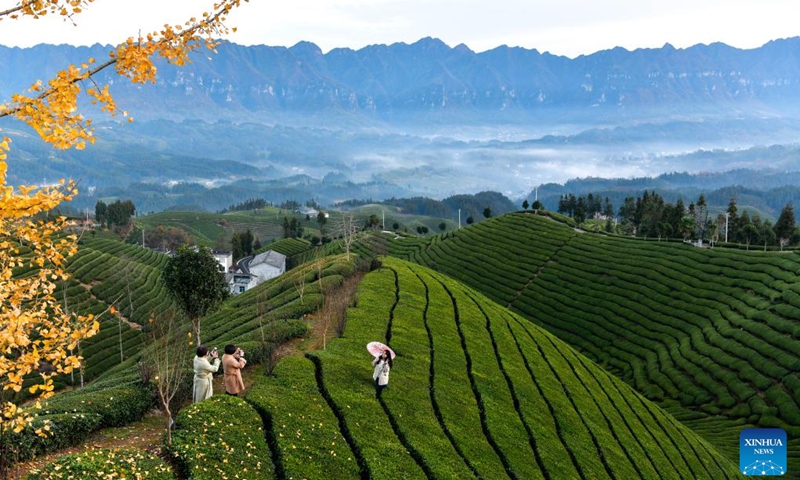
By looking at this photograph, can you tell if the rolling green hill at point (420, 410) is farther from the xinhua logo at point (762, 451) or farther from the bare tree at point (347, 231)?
the bare tree at point (347, 231)

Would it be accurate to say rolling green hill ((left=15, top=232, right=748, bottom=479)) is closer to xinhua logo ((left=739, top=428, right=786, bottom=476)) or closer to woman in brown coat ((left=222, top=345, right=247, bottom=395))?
woman in brown coat ((left=222, top=345, right=247, bottom=395))

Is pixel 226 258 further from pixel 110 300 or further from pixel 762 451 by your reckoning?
pixel 762 451

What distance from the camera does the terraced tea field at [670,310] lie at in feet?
130

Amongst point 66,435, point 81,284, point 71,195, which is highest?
point 71,195

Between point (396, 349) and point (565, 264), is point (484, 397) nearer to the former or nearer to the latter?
point (396, 349)

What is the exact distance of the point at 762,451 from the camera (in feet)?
106

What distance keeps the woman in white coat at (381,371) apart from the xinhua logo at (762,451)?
2226cm

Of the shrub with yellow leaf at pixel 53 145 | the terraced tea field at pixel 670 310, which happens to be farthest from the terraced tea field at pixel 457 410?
the terraced tea field at pixel 670 310

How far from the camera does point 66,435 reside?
14648mm

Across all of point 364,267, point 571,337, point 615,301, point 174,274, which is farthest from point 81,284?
point 615,301

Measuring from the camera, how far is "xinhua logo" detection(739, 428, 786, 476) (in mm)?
30789

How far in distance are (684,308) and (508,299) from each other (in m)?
17.3

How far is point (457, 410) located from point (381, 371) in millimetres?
3147

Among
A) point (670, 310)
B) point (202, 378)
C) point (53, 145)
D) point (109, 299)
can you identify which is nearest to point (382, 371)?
point (202, 378)
